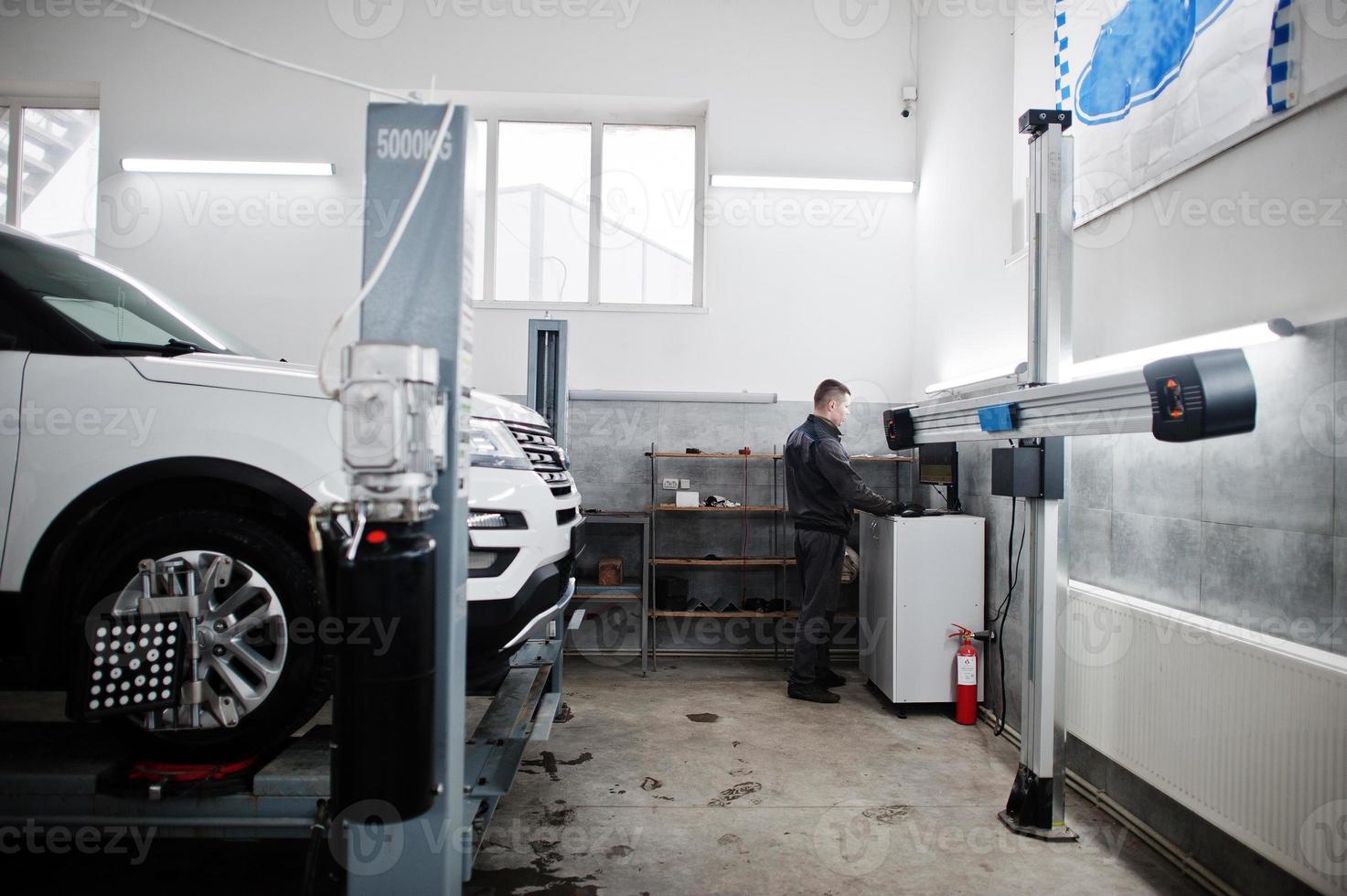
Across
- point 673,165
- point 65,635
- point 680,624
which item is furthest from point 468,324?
point 673,165

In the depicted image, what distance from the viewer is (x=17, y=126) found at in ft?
17.3

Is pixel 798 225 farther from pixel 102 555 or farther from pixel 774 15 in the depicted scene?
pixel 102 555

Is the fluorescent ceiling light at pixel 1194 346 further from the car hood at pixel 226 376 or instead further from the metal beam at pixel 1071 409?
the car hood at pixel 226 376

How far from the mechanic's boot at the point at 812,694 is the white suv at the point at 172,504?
Answer: 2.57 metres

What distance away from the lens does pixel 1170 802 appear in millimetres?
2473

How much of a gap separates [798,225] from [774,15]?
1.51 m

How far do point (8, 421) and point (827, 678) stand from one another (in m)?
3.84

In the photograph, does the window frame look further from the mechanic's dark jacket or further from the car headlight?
the mechanic's dark jacket

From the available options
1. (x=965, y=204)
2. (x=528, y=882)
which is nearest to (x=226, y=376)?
(x=528, y=882)

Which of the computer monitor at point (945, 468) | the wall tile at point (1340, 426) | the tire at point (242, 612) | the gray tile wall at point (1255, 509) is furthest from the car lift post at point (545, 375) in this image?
the wall tile at point (1340, 426)

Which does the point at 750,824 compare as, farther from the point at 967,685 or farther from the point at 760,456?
the point at 760,456

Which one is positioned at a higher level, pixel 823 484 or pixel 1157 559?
pixel 823 484

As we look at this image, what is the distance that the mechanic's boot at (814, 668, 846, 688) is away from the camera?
13.9 ft

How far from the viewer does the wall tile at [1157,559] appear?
2.45 m
